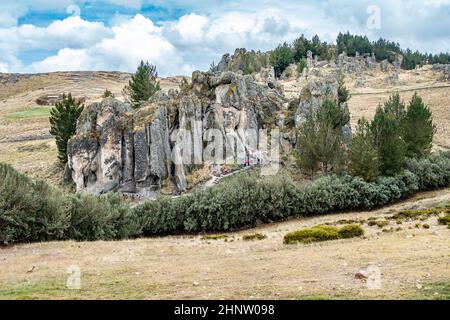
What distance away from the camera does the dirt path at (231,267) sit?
15.1 meters

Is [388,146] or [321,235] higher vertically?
[388,146]

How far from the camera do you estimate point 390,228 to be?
91.8 ft

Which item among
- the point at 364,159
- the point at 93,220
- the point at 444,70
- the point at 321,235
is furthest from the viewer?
the point at 444,70

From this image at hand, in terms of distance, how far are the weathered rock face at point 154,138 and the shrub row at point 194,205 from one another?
9057 millimetres

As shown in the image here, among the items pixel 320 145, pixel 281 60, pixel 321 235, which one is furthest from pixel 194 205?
pixel 281 60

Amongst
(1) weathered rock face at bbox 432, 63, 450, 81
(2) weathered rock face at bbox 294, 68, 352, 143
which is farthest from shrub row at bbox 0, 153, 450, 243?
(1) weathered rock face at bbox 432, 63, 450, 81

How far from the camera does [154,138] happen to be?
50.5m

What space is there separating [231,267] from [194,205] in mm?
20849

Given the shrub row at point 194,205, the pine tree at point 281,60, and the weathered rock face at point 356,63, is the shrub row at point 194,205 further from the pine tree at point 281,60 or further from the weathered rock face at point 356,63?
the weathered rock face at point 356,63

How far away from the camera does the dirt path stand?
15102 millimetres

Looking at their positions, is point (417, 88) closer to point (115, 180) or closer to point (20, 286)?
point (115, 180)

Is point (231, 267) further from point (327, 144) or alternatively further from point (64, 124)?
point (64, 124)

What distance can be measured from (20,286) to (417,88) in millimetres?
121430
